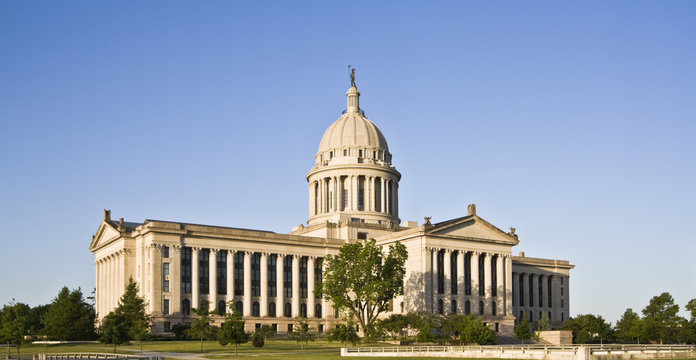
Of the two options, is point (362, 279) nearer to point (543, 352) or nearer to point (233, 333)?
point (233, 333)

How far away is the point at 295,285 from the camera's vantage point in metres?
138

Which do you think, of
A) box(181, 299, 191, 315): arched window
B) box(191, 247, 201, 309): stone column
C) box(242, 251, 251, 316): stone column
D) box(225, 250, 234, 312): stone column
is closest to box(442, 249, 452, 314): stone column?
box(242, 251, 251, 316): stone column

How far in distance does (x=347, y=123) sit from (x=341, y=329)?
72243 mm

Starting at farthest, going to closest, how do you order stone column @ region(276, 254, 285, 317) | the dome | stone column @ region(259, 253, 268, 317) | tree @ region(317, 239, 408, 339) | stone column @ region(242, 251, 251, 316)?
the dome < stone column @ region(276, 254, 285, 317) < stone column @ region(259, 253, 268, 317) < stone column @ region(242, 251, 251, 316) < tree @ region(317, 239, 408, 339)

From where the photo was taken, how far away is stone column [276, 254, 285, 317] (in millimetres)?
135750

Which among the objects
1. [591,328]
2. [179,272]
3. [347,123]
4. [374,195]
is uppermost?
[347,123]

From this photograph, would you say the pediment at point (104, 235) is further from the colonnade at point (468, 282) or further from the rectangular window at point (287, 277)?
the colonnade at point (468, 282)

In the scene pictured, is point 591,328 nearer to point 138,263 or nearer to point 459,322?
point 459,322

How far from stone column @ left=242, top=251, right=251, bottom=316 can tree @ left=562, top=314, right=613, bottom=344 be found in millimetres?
49201

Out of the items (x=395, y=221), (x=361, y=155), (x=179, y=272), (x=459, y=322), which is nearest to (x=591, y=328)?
(x=459, y=322)

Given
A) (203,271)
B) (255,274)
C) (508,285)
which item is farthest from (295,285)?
(508,285)

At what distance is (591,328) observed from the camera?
5310 inches

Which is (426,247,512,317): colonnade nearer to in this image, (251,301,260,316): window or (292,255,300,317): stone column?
(292,255,300,317): stone column

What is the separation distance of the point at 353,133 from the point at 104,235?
48.4m
